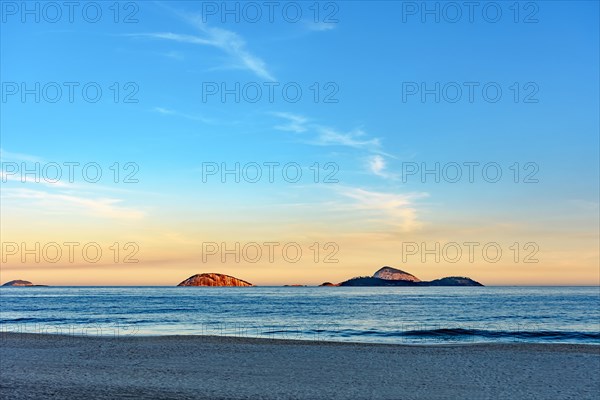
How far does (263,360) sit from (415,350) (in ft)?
34.1

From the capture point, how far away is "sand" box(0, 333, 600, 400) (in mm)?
19062

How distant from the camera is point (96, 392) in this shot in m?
18.3

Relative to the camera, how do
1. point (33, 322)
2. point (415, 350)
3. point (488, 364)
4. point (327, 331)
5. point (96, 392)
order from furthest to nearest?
1. point (33, 322)
2. point (327, 331)
3. point (415, 350)
4. point (488, 364)
5. point (96, 392)

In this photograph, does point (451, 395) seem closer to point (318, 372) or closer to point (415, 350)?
point (318, 372)

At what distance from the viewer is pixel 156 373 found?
22953 millimetres

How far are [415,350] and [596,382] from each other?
40.5 ft

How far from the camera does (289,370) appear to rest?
79.8 feet

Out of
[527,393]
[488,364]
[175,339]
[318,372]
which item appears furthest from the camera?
[175,339]

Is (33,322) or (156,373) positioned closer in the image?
(156,373)

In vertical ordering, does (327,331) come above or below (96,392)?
below

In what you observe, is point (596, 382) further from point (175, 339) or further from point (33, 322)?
point (33, 322)

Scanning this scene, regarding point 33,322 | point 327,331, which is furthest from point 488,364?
point 33,322

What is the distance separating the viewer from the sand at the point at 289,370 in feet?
62.5

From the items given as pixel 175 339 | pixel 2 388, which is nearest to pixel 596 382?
pixel 2 388
